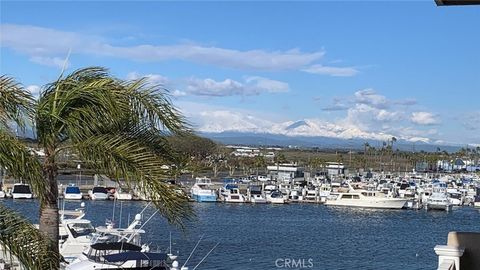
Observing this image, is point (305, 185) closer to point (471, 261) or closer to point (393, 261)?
point (393, 261)

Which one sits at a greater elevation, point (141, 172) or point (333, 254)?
point (141, 172)

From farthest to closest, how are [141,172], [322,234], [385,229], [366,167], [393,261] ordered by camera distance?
[366,167]
[385,229]
[322,234]
[393,261]
[141,172]

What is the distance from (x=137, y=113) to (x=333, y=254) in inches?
1363

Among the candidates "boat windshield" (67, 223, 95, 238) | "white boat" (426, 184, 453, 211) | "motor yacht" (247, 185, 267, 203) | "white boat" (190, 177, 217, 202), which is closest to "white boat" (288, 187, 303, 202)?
"motor yacht" (247, 185, 267, 203)

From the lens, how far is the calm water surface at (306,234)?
122 feet

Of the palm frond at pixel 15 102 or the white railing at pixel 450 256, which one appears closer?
the palm frond at pixel 15 102

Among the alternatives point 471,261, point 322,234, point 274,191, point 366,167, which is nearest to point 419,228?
point 322,234

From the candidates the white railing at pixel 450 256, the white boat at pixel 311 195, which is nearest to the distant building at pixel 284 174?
the white boat at pixel 311 195

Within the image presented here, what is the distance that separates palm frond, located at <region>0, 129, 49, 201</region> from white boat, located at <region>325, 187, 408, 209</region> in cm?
6683

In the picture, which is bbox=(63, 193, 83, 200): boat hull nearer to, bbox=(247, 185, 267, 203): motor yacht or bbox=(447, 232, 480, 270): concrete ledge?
bbox=(247, 185, 267, 203): motor yacht

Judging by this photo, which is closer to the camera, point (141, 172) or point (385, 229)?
point (141, 172)

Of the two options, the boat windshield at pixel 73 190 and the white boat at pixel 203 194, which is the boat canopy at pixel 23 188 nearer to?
the boat windshield at pixel 73 190

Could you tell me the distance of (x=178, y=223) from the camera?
21.6 ft

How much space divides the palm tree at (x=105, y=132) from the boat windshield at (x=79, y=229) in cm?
2155
